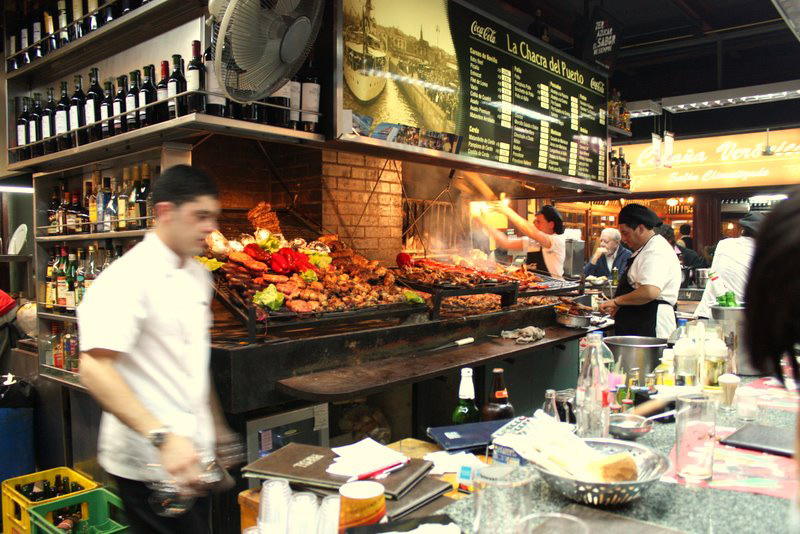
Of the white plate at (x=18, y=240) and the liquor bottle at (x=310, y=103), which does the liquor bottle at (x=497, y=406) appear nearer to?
the liquor bottle at (x=310, y=103)

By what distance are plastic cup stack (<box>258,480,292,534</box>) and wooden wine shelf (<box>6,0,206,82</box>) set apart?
98.0 inches

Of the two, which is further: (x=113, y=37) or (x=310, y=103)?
(x=113, y=37)

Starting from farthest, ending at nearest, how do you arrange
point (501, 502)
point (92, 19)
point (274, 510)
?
point (92, 19) < point (274, 510) < point (501, 502)

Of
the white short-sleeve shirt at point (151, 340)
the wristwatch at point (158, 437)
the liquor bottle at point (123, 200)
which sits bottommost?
the wristwatch at point (158, 437)

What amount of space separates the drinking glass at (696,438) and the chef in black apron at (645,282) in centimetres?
335

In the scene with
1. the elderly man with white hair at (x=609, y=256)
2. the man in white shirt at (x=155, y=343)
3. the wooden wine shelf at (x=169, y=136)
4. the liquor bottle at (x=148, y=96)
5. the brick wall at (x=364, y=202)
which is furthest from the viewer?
the elderly man with white hair at (x=609, y=256)

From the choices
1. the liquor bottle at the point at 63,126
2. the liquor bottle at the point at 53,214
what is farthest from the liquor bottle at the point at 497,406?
the liquor bottle at the point at 53,214

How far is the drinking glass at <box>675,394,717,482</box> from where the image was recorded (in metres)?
1.79

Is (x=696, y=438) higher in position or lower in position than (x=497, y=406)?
higher

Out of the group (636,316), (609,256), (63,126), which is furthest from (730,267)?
(63,126)

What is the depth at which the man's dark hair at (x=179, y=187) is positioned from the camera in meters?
2.13

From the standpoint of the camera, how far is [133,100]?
335 cm

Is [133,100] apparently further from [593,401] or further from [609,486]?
[609,486]

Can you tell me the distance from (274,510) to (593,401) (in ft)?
3.70
